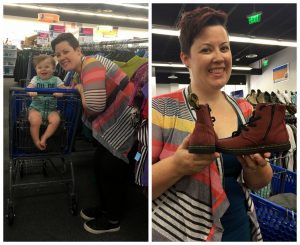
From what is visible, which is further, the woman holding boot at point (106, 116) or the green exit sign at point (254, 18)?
the green exit sign at point (254, 18)

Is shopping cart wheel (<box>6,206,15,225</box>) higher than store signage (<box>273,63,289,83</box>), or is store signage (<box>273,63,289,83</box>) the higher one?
store signage (<box>273,63,289,83</box>)

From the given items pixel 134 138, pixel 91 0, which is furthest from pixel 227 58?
pixel 134 138

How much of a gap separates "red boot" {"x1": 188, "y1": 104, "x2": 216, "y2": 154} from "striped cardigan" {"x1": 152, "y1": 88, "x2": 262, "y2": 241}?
5 centimetres

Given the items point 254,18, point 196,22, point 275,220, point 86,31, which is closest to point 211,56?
point 196,22

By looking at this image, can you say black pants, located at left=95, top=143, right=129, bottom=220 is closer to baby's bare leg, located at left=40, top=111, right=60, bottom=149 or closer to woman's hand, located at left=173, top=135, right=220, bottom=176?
baby's bare leg, located at left=40, top=111, right=60, bottom=149

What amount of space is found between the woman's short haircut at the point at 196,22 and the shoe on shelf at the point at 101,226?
4.06ft

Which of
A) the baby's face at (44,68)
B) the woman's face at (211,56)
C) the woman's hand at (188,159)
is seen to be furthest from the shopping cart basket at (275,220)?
the baby's face at (44,68)

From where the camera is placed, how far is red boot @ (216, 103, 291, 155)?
905mm

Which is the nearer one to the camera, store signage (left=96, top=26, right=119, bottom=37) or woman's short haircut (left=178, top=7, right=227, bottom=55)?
woman's short haircut (left=178, top=7, right=227, bottom=55)

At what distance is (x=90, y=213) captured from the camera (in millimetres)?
1892

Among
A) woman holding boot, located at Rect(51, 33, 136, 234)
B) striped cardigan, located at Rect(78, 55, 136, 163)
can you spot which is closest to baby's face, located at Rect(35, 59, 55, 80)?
woman holding boot, located at Rect(51, 33, 136, 234)

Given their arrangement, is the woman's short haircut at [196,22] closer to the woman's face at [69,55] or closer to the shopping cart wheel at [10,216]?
the woman's face at [69,55]

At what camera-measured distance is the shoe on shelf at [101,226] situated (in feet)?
5.62

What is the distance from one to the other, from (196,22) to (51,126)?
1326 mm
